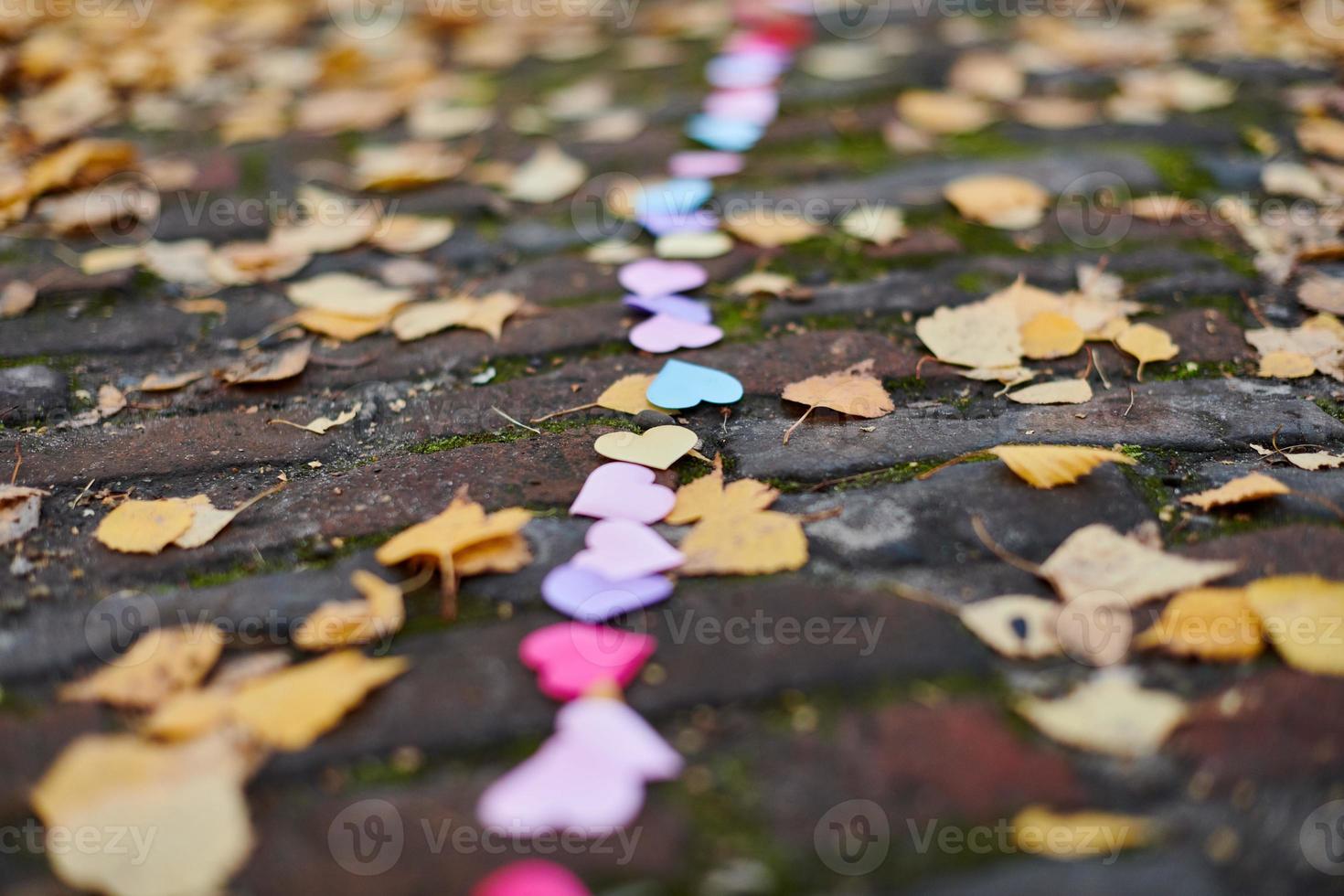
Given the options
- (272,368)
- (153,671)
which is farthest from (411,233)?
(153,671)

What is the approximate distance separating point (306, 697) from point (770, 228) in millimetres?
1362

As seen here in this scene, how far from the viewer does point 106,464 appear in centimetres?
143

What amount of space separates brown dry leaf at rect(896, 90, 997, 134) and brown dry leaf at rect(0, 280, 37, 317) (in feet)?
6.57

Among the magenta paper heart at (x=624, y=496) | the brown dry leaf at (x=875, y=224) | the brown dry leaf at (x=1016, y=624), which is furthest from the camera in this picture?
the brown dry leaf at (x=875, y=224)

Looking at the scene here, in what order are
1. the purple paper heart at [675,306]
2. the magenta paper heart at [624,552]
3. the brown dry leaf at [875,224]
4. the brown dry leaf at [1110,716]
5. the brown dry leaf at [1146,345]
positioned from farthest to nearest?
1. the brown dry leaf at [875,224]
2. the purple paper heart at [675,306]
3. the brown dry leaf at [1146,345]
4. the magenta paper heart at [624,552]
5. the brown dry leaf at [1110,716]

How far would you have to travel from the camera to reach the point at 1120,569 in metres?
1.14

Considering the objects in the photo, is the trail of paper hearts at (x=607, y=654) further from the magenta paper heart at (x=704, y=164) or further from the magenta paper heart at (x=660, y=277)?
the magenta paper heart at (x=704, y=164)

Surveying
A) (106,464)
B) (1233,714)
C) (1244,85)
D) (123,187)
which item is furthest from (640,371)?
(1244,85)

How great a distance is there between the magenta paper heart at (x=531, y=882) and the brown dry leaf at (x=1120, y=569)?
628mm

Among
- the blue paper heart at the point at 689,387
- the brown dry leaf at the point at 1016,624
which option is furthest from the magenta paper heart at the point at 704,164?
the brown dry leaf at the point at 1016,624

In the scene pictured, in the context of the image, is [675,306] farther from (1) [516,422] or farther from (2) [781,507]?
(2) [781,507]

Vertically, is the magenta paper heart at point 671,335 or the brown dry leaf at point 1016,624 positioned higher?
the magenta paper heart at point 671,335

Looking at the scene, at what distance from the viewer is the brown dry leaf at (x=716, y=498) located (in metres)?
1.26

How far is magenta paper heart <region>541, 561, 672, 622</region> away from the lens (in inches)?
43.9
